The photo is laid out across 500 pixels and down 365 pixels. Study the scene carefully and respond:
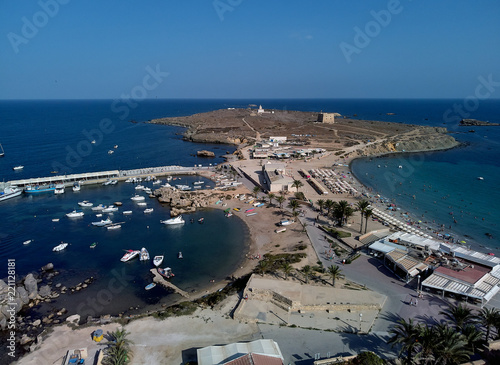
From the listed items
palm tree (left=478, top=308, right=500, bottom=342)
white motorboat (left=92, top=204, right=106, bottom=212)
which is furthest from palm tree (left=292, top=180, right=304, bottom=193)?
palm tree (left=478, top=308, right=500, bottom=342)

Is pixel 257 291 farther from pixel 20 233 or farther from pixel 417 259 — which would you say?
pixel 20 233

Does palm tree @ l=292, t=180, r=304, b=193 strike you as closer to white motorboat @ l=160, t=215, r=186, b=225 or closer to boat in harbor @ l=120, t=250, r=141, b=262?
white motorboat @ l=160, t=215, r=186, b=225

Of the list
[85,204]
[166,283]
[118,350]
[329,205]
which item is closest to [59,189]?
[85,204]

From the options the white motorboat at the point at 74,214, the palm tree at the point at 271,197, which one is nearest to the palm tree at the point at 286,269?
the palm tree at the point at 271,197

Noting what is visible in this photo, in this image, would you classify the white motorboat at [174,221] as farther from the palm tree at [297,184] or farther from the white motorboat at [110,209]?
the palm tree at [297,184]

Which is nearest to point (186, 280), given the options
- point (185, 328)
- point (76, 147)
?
point (185, 328)
